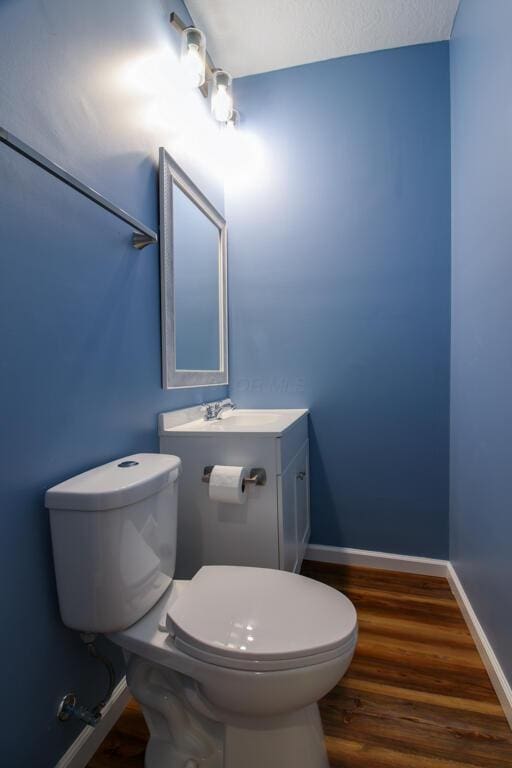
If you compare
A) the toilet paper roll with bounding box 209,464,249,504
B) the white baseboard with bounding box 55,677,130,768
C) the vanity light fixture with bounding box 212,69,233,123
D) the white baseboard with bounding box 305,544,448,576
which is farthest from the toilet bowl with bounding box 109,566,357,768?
the vanity light fixture with bounding box 212,69,233,123

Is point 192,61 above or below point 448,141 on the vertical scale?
above

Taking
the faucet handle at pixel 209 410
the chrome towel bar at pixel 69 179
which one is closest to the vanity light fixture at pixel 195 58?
the chrome towel bar at pixel 69 179

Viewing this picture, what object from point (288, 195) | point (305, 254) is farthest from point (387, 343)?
point (288, 195)

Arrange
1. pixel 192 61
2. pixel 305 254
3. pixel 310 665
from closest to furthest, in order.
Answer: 1. pixel 310 665
2. pixel 192 61
3. pixel 305 254

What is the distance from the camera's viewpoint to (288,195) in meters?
1.90

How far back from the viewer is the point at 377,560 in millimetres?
1830

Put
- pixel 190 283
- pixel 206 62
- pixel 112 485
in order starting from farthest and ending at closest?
pixel 206 62 → pixel 190 283 → pixel 112 485

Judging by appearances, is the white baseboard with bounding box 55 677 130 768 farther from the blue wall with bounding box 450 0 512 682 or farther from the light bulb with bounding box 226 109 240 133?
the light bulb with bounding box 226 109 240 133

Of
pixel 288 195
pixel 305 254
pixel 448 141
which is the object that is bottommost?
pixel 305 254

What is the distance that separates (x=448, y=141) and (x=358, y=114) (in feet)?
1.50

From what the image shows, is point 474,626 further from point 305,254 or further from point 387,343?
point 305,254

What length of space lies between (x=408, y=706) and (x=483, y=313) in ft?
4.18

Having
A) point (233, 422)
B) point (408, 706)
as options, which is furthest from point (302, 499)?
point (408, 706)

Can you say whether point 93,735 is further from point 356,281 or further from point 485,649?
point 356,281
